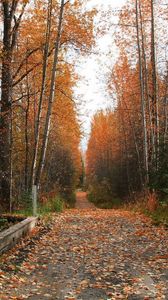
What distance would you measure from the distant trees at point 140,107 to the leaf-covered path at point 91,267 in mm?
3813

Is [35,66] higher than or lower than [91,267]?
higher

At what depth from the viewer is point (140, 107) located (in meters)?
22.9

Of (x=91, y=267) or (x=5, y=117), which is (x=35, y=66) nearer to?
(x=5, y=117)

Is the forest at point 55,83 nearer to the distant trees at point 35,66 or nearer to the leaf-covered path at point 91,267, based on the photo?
the distant trees at point 35,66

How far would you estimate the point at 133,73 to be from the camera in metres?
22.2

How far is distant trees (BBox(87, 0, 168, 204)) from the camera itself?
1545 cm

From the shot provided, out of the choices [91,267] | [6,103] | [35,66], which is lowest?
[91,267]

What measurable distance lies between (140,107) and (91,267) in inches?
676

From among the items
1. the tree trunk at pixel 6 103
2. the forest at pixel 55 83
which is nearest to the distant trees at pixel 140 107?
the forest at pixel 55 83

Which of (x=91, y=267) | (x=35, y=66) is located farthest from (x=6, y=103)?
(x=91, y=267)

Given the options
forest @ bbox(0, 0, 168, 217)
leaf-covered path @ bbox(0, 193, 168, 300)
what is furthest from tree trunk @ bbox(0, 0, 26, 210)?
leaf-covered path @ bbox(0, 193, 168, 300)

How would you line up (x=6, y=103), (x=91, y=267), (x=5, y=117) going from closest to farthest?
(x=91, y=267)
(x=5, y=117)
(x=6, y=103)

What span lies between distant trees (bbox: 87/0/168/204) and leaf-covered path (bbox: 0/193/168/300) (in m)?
3.81

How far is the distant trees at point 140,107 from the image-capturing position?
50.7 ft
